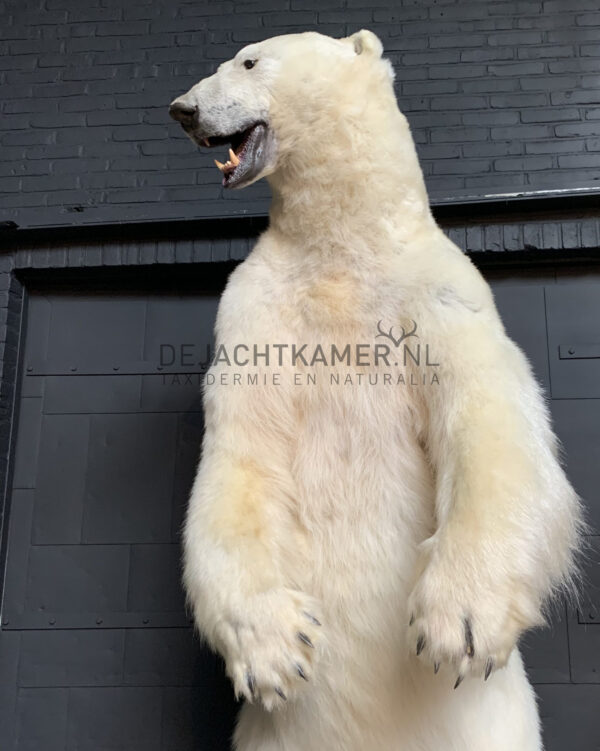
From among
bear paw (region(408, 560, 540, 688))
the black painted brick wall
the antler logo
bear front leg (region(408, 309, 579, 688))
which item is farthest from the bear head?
bear paw (region(408, 560, 540, 688))

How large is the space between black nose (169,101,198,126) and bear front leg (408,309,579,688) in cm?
86

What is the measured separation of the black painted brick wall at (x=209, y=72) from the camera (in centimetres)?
310

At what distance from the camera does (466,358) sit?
1752 mm

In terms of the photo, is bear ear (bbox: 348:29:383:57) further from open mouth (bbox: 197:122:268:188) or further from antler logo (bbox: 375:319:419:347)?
antler logo (bbox: 375:319:419:347)

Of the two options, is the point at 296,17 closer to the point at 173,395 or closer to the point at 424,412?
the point at 173,395

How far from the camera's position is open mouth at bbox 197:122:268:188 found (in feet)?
6.86

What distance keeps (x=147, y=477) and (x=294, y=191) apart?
1345 millimetres

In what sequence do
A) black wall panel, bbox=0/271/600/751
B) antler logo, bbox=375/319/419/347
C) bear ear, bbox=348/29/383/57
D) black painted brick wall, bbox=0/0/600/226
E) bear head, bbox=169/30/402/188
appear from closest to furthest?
1. antler logo, bbox=375/319/419/347
2. bear head, bbox=169/30/402/188
3. bear ear, bbox=348/29/383/57
4. black wall panel, bbox=0/271/600/751
5. black painted brick wall, bbox=0/0/600/226

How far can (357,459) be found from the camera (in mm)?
1847

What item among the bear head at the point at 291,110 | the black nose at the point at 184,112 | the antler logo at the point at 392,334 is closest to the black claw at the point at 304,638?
the antler logo at the point at 392,334

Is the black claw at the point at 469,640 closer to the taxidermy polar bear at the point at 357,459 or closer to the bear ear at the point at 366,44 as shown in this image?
the taxidermy polar bear at the point at 357,459

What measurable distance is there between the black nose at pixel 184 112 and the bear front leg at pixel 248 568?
77 cm

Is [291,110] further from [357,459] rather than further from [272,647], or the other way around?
[272,647]

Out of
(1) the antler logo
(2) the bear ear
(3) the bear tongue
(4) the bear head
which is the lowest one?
(1) the antler logo
